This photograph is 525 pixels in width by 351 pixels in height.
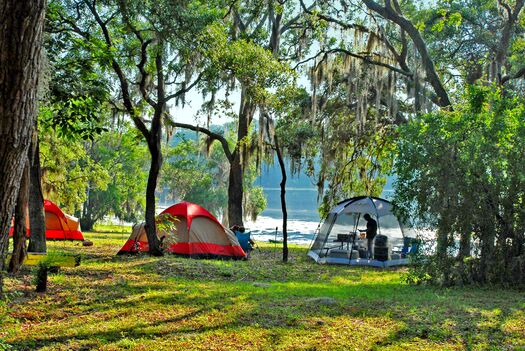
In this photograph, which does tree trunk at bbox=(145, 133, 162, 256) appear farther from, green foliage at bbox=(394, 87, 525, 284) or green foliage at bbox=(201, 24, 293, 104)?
green foliage at bbox=(394, 87, 525, 284)

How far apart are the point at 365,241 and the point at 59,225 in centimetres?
1125

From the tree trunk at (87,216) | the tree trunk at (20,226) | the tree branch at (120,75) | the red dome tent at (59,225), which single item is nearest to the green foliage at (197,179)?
the tree trunk at (87,216)

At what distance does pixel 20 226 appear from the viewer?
893 centimetres

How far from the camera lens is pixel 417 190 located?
1045 cm

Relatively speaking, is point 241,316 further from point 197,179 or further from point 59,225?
point 197,179

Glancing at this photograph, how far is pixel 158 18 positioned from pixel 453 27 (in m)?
10.9

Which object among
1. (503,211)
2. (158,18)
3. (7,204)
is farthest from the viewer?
(158,18)

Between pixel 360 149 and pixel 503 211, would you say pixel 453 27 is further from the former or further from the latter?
pixel 503 211

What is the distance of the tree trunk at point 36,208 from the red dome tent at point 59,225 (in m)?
8.35

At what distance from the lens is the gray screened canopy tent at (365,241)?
15984mm

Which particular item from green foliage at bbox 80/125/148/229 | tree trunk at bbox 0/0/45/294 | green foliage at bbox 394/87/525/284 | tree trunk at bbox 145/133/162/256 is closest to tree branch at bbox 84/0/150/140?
tree trunk at bbox 145/133/162/256

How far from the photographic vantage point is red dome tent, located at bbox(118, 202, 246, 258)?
1476 centimetres

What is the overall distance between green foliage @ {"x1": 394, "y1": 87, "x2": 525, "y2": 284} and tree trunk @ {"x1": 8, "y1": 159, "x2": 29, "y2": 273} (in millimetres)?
6782

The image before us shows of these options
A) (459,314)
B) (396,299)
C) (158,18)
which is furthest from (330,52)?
(459,314)
